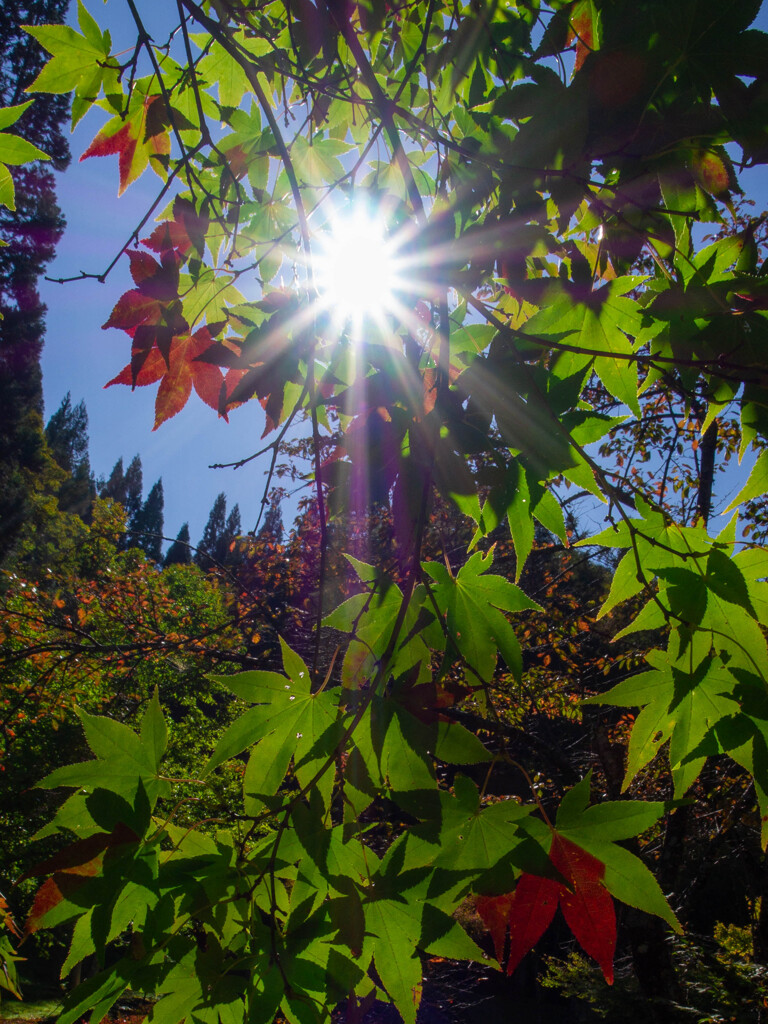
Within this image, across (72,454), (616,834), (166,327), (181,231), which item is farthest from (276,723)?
(72,454)

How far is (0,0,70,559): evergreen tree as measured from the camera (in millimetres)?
14641

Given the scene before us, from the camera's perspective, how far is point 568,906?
24.7 inches

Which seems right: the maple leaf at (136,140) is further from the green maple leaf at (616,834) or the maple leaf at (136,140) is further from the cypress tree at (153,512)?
the cypress tree at (153,512)

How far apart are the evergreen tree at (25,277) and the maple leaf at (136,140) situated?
15.3m

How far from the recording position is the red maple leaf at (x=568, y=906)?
614 millimetres

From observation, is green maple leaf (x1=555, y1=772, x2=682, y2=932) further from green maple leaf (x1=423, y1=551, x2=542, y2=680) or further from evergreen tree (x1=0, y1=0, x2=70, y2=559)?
evergreen tree (x1=0, y1=0, x2=70, y2=559)

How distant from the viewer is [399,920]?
25.6 inches

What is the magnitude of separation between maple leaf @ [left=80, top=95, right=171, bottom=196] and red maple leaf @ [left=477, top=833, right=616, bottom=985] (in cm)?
144

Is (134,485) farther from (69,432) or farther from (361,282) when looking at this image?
(361,282)

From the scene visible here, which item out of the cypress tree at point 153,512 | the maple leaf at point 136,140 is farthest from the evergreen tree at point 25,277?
the cypress tree at point 153,512

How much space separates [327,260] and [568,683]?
434cm

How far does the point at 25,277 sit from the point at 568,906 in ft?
76.0

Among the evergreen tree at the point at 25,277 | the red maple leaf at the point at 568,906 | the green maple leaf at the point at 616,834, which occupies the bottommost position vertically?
the red maple leaf at the point at 568,906

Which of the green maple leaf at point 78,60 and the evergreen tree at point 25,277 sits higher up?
the evergreen tree at point 25,277
